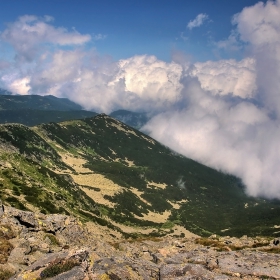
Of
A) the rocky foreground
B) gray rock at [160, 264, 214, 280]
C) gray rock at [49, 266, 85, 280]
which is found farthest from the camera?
gray rock at [160, 264, 214, 280]

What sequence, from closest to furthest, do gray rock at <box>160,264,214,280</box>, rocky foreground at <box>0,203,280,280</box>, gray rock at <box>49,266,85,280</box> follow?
gray rock at <box>49,266,85,280</box>
rocky foreground at <box>0,203,280,280</box>
gray rock at <box>160,264,214,280</box>

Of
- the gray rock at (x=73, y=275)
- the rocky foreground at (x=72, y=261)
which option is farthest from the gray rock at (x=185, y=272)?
the gray rock at (x=73, y=275)

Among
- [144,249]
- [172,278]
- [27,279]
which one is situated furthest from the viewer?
[144,249]

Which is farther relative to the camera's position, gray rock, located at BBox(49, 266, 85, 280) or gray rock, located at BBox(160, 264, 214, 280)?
gray rock, located at BBox(160, 264, 214, 280)

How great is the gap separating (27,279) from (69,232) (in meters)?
18.2

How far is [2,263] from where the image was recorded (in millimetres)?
20078

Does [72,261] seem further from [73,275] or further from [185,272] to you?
[185,272]

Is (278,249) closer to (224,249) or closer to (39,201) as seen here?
(224,249)

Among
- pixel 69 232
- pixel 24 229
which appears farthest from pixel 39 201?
pixel 24 229

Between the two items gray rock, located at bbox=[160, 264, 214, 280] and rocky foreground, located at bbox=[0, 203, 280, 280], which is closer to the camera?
rocky foreground, located at bbox=[0, 203, 280, 280]

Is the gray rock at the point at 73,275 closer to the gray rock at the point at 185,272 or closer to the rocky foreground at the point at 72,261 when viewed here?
the rocky foreground at the point at 72,261

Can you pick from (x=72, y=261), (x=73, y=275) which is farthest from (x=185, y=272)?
(x=73, y=275)

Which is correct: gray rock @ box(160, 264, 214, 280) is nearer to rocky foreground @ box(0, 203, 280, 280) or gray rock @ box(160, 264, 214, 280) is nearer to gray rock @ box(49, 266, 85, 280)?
rocky foreground @ box(0, 203, 280, 280)

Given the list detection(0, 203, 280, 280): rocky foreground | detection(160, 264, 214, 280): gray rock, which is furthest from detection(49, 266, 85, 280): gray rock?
detection(160, 264, 214, 280): gray rock
